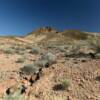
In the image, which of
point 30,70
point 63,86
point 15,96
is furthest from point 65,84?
point 30,70

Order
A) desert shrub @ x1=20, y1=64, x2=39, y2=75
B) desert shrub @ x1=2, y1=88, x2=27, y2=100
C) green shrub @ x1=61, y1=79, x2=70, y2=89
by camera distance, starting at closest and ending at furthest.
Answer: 1. desert shrub @ x1=2, y1=88, x2=27, y2=100
2. green shrub @ x1=61, y1=79, x2=70, y2=89
3. desert shrub @ x1=20, y1=64, x2=39, y2=75

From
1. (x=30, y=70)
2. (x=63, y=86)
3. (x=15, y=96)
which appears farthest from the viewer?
(x=30, y=70)

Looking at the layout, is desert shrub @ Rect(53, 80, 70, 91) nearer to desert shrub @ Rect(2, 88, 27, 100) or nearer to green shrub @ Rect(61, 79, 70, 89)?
green shrub @ Rect(61, 79, 70, 89)

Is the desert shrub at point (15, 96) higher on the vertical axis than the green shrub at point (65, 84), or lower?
lower

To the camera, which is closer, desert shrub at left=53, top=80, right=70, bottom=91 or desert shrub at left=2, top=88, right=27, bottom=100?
desert shrub at left=2, top=88, right=27, bottom=100

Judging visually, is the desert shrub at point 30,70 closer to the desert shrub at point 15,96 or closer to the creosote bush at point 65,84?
the desert shrub at point 15,96

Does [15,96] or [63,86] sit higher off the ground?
[63,86]

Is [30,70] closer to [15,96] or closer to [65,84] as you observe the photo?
[65,84]

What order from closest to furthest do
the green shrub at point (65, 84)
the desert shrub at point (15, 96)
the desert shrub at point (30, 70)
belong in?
1. the desert shrub at point (15, 96)
2. the green shrub at point (65, 84)
3. the desert shrub at point (30, 70)

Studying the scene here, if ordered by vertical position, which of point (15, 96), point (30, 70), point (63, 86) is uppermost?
point (30, 70)

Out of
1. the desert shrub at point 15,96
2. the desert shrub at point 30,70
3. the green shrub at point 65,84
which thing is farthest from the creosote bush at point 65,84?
the desert shrub at point 30,70

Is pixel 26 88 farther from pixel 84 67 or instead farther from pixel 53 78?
pixel 84 67

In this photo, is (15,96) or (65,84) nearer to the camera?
(15,96)

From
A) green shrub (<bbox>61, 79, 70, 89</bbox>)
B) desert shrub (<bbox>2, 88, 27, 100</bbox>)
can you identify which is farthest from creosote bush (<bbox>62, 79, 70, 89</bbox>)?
desert shrub (<bbox>2, 88, 27, 100</bbox>)
